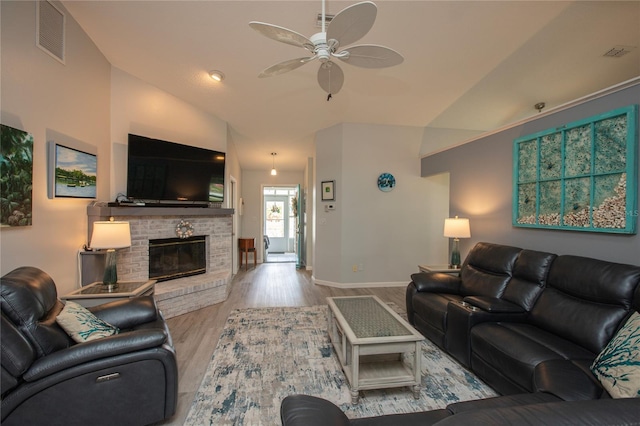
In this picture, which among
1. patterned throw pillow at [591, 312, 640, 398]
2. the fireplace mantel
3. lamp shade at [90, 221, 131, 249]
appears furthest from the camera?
the fireplace mantel

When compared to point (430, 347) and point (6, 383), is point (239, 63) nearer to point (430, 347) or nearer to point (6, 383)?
point (6, 383)

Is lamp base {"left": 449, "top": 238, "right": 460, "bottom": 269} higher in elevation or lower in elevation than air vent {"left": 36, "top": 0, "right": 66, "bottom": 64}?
lower

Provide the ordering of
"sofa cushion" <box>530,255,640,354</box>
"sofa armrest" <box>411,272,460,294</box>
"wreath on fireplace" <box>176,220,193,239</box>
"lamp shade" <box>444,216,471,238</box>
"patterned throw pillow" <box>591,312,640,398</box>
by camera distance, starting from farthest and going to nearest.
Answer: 1. "wreath on fireplace" <box>176,220,193,239</box>
2. "lamp shade" <box>444,216,471,238</box>
3. "sofa armrest" <box>411,272,460,294</box>
4. "sofa cushion" <box>530,255,640,354</box>
5. "patterned throw pillow" <box>591,312,640,398</box>

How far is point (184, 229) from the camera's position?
391 centimetres

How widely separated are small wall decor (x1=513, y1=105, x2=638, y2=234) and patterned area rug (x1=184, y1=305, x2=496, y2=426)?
1.65 meters

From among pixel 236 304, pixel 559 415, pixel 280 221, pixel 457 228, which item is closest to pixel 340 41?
pixel 559 415

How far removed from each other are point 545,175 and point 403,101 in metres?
2.20

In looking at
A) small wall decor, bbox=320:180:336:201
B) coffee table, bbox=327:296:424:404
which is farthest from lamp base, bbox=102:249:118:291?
small wall decor, bbox=320:180:336:201

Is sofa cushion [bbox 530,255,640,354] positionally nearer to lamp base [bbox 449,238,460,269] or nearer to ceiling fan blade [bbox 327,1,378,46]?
lamp base [bbox 449,238,460,269]

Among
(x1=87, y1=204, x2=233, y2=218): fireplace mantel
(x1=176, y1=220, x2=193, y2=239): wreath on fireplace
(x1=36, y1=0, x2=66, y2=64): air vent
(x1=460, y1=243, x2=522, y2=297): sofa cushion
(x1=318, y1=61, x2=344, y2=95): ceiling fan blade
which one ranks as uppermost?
(x1=36, y1=0, x2=66, y2=64): air vent

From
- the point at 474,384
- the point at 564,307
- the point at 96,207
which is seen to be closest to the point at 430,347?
the point at 474,384

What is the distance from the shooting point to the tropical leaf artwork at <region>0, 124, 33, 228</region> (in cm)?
180

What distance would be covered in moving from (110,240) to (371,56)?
9.05 ft

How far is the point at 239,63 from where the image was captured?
3182 mm
